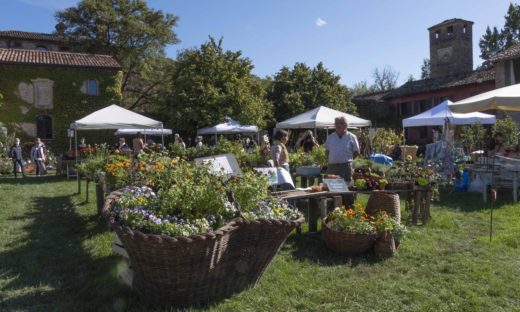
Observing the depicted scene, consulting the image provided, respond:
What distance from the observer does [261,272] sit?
363 cm

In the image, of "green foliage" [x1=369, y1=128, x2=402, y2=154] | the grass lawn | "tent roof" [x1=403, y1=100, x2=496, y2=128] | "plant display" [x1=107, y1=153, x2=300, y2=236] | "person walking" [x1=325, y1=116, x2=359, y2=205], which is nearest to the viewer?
"plant display" [x1=107, y1=153, x2=300, y2=236]

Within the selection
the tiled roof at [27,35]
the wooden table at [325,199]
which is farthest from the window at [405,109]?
the tiled roof at [27,35]

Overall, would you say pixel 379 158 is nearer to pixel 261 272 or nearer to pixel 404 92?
pixel 261 272

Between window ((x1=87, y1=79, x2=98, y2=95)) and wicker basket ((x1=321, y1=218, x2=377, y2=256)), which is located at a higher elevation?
window ((x1=87, y1=79, x2=98, y2=95))

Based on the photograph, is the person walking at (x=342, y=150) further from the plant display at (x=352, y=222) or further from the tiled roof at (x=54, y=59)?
the tiled roof at (x=54, y=59)

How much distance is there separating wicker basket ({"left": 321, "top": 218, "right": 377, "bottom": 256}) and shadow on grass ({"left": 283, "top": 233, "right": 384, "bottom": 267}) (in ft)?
0.20

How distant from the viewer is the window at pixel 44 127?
2295 cm

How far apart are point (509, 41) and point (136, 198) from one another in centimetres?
5087

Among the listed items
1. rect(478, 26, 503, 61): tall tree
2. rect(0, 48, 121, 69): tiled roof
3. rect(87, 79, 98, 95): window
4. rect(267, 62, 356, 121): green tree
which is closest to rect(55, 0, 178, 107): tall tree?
rect(0, 48, 121, 69): tiled roof

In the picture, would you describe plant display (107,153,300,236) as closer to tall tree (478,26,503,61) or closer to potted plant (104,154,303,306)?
potted plant (104,154,303,306)

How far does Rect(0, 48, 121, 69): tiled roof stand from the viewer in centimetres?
2217

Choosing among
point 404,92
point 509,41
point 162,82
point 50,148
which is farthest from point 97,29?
point 509,41

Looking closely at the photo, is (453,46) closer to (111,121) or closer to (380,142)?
(380,142)

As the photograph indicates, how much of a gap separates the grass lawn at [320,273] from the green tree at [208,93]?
15718mm
